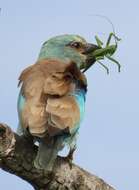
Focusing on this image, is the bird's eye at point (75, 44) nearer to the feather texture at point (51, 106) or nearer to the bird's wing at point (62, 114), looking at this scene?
the feather texture at point (51, 106)

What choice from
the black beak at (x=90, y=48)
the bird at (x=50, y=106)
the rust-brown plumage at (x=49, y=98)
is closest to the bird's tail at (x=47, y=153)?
the bird at (x=50, y=106)

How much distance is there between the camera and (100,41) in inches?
340

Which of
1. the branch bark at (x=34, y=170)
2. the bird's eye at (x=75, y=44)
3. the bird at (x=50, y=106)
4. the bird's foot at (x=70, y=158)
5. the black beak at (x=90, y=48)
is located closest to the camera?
the branch bark at (x=34, y=170)

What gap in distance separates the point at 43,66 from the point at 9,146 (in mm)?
1976

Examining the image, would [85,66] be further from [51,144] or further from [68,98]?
[51,144]

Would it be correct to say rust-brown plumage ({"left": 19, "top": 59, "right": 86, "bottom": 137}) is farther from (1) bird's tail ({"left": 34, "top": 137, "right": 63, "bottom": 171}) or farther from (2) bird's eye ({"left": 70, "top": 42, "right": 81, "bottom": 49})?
(2) bird's eye ({"left": 70, "top": 42, "right": 81, "bottom": 49})

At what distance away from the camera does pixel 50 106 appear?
6305mm

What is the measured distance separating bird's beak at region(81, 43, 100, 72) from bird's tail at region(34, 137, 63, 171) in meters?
2.68

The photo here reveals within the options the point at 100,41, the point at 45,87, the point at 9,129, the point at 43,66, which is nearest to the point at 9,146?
the point at 9,129

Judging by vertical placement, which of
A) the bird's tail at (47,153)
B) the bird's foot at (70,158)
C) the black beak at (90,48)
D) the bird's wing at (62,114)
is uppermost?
the black beak at (90,48)

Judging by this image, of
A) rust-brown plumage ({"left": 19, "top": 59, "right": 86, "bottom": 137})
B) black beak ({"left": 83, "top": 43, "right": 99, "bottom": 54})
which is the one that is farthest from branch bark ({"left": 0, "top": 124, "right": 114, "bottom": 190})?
black beak ({"left": 83, "top": 43, "right": 99, "bottom": 54})

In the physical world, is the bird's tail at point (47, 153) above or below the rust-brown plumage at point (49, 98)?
below

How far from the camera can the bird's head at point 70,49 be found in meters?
8.87

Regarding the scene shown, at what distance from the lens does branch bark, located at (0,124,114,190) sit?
18.4 ft
